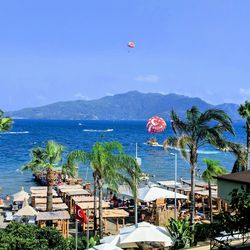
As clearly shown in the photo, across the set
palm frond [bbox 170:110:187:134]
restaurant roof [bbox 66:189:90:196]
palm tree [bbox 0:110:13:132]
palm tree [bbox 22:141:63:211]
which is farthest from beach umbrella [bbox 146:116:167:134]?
palm tree [bbox 0:110:13:132]

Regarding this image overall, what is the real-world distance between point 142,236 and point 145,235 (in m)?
0.12

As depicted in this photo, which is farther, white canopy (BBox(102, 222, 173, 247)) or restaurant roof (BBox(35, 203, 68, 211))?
restaurant roof (BBox(35, 203, 68, 211))

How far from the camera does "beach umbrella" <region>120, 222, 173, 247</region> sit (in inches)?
661

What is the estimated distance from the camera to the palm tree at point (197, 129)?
1977cm

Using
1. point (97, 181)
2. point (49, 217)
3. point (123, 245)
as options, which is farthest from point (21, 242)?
point (49, 217)

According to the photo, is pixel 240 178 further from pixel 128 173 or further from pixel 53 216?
pixel 53 216

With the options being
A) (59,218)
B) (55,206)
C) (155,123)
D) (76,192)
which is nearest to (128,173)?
(59,218)

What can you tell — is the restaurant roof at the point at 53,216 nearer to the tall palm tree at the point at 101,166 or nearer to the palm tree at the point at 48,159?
the palm tree at the point at 48,159

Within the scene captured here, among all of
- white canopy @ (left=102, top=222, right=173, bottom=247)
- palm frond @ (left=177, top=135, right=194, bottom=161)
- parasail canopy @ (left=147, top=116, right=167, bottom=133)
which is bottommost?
white canopy @ (left=102, top=222, right=173, bottom=247)

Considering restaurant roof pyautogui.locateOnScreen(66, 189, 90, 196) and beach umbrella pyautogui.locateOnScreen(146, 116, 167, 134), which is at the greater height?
beach umbrella pyautogui.locateOnScreen(146, 116, 167, 134)

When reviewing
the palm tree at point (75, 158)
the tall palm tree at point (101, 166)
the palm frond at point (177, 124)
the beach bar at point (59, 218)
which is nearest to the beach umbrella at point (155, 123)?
the beach bar at point (59, 218)

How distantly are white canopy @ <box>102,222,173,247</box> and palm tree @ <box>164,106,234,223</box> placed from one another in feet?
9.76

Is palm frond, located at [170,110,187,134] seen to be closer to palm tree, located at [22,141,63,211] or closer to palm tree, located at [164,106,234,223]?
palm tree, located at [164,106,234,223]

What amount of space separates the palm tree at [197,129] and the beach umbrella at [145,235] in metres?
2.95
